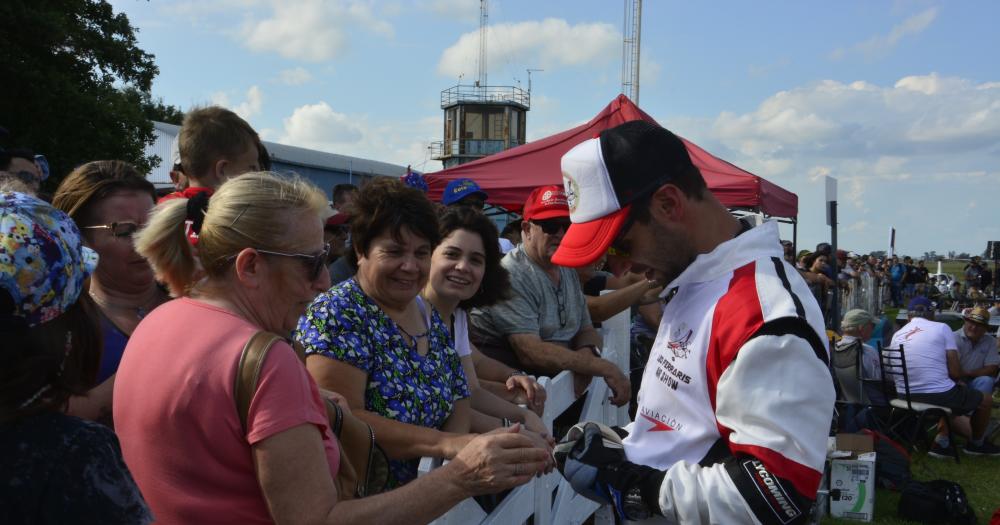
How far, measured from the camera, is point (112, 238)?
8.21 ft

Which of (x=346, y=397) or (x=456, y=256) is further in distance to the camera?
(x=456, y=256)

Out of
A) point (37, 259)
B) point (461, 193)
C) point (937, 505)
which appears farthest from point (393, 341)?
point (937, 505)

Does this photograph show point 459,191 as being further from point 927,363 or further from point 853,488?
point 927,363

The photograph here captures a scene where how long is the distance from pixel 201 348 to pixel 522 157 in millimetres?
8677

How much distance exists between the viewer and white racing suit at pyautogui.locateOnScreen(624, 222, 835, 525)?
1.59m

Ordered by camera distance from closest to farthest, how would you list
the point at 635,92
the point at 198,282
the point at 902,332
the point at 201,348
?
the point at 201,348 < the point at 198,282 < the point at 902,332 < the point at 635,92

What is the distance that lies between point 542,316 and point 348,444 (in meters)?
2.51

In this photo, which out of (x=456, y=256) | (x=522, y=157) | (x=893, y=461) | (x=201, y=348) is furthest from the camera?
(x=522, y=157)

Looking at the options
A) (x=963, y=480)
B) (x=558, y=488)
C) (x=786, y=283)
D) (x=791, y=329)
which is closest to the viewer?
(x=791, y=329)

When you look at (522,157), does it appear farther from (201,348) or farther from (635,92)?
(635,92)

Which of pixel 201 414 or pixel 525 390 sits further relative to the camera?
pixel 525 390

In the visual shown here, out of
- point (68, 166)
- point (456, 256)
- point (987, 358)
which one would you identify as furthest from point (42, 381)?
point (68, 166)

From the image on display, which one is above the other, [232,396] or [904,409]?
[232,396]

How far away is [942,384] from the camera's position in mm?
8109
